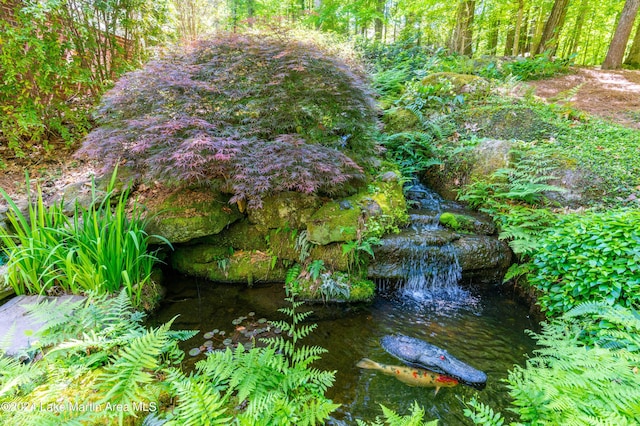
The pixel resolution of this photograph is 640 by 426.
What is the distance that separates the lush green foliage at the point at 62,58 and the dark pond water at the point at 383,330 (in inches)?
148

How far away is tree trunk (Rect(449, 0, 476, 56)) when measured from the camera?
27.9ft

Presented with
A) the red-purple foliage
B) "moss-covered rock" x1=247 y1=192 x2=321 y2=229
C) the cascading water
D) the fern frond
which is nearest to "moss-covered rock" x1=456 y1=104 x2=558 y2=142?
the cascading water

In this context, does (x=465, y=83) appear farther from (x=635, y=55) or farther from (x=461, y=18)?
(x=635, y=55)

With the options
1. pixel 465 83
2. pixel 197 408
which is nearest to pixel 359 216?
pixel 197 408

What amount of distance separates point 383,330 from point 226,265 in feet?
7.56

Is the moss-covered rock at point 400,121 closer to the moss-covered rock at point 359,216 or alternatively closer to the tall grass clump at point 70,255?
the moss-covered rock at point 359,216

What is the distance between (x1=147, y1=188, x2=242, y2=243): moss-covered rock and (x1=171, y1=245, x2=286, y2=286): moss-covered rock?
382mm

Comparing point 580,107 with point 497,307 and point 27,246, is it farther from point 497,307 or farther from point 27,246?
Result: point 27,246

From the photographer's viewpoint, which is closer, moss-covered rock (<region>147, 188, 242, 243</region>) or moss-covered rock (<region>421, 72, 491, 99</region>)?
moss-covered rock (<region>147, 188, 242, 243</region>)

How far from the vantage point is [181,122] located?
10.4 feet

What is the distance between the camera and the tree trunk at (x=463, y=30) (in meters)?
8.49

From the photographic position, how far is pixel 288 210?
400cm

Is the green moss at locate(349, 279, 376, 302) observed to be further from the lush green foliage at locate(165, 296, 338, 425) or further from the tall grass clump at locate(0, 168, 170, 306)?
the tall grass clump at locate(0, 168, 170, 306)

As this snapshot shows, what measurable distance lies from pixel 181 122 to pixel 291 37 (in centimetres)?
188
